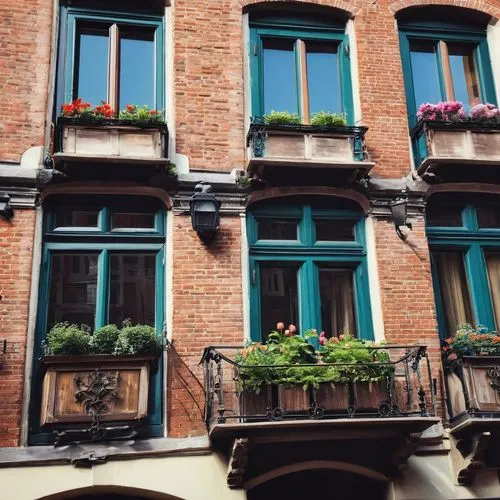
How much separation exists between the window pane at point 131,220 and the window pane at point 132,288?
0.42 m

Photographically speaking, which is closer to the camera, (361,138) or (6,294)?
(6,294)

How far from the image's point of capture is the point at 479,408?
8.93 meters

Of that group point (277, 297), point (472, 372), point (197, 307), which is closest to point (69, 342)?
point (197, 307)

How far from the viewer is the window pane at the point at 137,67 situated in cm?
1079

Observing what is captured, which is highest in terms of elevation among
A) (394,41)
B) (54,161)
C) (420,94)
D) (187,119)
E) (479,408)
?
(394,41)

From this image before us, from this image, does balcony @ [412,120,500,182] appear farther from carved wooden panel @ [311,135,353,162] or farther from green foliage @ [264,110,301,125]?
green foliage @ [264,110,301,125]

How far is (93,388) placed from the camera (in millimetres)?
8609

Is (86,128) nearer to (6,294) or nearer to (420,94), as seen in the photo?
(6,294)

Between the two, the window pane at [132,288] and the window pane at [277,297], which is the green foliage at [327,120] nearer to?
the window pane at [277,297]

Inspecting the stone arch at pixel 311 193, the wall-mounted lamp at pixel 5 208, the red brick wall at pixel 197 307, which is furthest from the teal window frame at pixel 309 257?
the wall-mounted lamp at pixel 5 208

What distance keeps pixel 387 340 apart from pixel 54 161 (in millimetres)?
5102

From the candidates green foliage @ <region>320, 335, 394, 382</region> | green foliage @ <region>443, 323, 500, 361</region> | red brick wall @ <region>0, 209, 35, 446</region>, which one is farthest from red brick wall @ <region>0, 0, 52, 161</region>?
green foliage @ <region>443, 323, 500, 361</region>

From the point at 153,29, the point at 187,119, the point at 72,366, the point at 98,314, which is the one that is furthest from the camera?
the point at 153,29

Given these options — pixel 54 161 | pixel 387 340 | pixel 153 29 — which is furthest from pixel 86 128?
pixel 387 340
